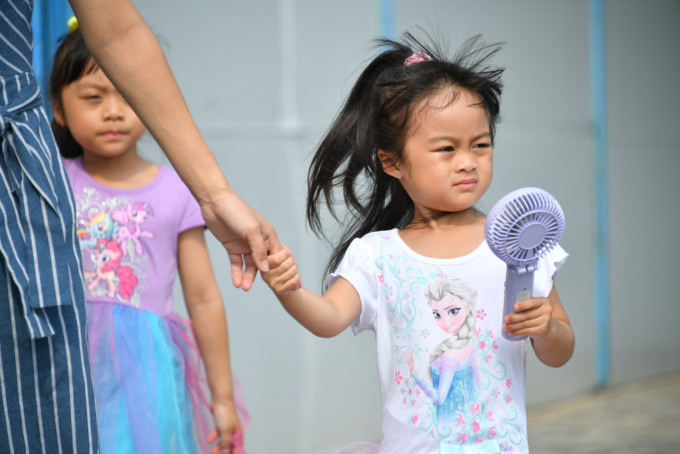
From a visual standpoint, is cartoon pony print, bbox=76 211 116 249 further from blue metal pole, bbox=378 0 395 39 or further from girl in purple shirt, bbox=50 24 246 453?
blue metal pole, bbox=378 0 395 39

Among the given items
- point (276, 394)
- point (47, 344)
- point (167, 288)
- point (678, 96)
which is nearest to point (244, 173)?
point (276, 394)

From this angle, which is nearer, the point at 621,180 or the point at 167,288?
the point at 167,288

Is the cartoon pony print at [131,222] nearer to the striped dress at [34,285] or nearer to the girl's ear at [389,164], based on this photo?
the girl's ear at [389,164]

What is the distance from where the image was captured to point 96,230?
2656 mm

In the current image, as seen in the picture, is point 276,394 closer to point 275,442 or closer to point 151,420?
point 275,442

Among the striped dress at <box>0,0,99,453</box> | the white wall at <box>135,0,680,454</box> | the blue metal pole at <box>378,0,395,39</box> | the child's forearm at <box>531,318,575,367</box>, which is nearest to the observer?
the striped dress at <box>0,0,99,453</box>

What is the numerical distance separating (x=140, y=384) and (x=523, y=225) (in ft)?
3.91

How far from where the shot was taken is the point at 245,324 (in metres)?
4.12

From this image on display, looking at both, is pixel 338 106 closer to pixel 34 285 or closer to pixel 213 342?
pixel 213 342

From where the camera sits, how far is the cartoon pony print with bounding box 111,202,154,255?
2.67 meters

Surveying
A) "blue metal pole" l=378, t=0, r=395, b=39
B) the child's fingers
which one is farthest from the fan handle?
"blue metal pole" l=378, t=0, r=395, b=39

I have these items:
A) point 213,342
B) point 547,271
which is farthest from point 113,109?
point 547,271

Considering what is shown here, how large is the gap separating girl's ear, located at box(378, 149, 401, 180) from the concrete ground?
8.87 ft

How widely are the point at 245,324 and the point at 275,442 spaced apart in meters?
0.55
